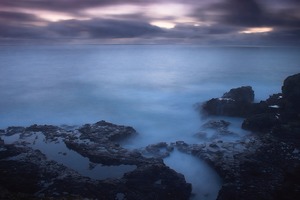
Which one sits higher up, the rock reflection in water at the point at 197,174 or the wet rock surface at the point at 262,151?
the wet rock surface at the point at 262,151

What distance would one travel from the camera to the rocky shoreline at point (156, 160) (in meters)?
16.5

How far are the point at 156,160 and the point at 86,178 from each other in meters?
5.46

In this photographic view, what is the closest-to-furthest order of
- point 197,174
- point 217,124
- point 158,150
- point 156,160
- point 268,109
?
1. point 197,174
2. point 156,160
3. point 158,150
4. point 217,124
5. point 268,109

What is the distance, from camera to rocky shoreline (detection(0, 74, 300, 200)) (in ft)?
54.2

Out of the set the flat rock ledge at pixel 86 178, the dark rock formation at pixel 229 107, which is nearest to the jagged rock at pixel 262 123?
the dark rock formation at pixel 229 107

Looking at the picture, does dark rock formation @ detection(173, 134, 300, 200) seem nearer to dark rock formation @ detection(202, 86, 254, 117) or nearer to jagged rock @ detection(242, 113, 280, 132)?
jagged rock @ detection(242, 113, 280, 132)

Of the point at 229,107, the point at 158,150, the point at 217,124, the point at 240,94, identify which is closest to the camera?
the point at 158,150

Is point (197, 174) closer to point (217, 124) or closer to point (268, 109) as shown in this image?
point (217, 124)

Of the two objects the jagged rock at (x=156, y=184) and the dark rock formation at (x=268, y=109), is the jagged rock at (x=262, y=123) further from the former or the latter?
the jagged rock at (x=156, y=184)

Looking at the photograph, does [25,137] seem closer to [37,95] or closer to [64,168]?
[64,168]

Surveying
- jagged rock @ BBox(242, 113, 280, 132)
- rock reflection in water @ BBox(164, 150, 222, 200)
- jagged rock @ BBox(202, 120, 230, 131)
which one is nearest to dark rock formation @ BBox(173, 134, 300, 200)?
rock reflection in water @ BBox(164, 150, 222, 200)

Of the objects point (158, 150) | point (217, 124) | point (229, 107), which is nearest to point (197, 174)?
point (158, 150)

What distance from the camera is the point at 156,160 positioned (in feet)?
68.5

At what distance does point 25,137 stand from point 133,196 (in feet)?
46.9
